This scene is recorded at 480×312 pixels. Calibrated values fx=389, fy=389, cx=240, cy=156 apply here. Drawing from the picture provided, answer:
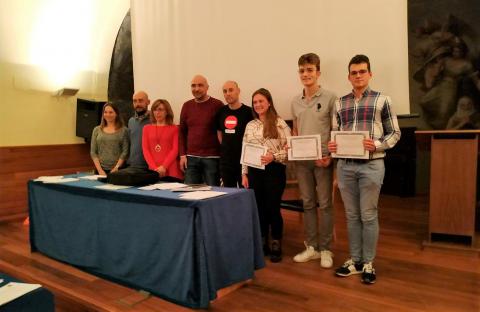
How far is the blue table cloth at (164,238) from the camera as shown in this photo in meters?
2.13

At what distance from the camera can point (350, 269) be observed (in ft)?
8.54

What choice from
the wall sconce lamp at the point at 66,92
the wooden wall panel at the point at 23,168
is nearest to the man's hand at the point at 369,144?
the wall sconce lamp at the point at 66,92

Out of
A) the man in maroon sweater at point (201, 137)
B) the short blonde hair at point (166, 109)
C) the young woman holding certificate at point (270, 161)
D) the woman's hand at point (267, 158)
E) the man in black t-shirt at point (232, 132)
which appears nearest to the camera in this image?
the woman's hand at point (267, 158)

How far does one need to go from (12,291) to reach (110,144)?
7.95ft

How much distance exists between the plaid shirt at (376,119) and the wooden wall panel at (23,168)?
13.7 feet

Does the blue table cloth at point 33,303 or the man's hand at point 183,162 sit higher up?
the man's hand at point 183,162

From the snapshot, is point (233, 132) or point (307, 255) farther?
point (233, 132)

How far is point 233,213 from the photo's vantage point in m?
2.33

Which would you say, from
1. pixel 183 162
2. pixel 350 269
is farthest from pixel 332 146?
pixel 183 162

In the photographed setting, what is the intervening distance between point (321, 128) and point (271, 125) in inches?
14.3

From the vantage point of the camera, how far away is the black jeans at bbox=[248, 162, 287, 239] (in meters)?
2.86

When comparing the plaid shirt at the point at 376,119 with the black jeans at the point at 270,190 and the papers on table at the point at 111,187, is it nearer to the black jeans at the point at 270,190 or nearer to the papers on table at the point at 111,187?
the black jeans at the point at 270,190

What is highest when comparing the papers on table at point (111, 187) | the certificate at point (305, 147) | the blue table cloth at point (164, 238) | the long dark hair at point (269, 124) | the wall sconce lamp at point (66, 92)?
the wall sconce lamp at point (66, 92)

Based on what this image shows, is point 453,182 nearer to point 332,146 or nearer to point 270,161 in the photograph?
point 332,146
